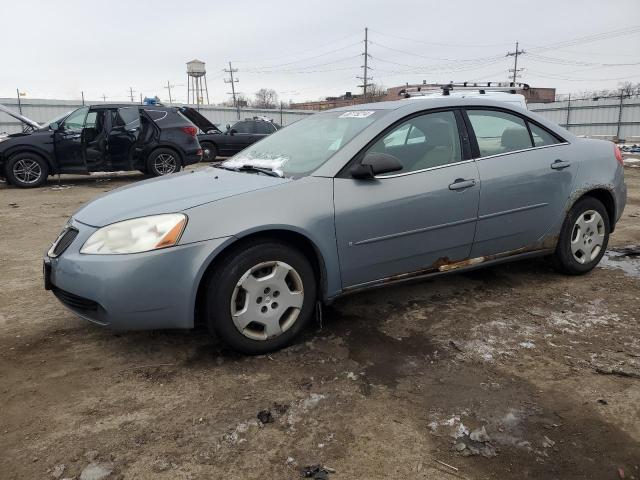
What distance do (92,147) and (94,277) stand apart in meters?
8.57

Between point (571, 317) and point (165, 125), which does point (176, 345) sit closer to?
point (571, 317)

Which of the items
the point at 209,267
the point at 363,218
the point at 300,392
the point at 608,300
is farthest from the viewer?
the point at 608,300

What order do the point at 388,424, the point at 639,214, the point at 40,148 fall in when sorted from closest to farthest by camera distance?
the point at 388,424, the point at 639,214, the point at 40,148

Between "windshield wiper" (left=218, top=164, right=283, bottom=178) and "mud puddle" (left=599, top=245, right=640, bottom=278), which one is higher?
"windshield wiper" (left=218, top=164, right=283, bottom=178)

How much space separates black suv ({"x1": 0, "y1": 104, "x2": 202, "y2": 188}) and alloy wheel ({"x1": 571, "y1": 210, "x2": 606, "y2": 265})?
872 cm

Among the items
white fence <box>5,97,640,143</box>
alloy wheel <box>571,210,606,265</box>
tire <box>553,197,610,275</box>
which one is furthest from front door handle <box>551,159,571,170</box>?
white fence <box>5,97,640,143</box>

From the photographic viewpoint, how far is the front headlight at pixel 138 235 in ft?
8.93

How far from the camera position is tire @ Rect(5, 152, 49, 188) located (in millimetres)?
10172

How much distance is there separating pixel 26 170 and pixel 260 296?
31.0 ft

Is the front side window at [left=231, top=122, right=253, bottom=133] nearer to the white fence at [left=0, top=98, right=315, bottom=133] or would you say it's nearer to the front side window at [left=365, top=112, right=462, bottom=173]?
the white fence at [left=0, top=98, right=315, bottom=133]

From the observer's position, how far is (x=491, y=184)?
367 cm

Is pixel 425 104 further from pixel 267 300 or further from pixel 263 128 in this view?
pixel 263 128

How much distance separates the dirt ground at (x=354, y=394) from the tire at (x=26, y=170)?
24.3 ft

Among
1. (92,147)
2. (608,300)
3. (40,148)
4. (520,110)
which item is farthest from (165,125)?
(608,300)
